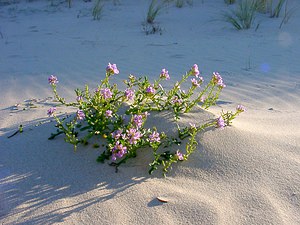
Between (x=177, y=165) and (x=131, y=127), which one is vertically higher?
(x=131, y=127)

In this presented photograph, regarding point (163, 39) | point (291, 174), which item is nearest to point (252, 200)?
point (291, 174)

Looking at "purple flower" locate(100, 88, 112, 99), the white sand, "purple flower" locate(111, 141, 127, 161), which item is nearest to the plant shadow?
the white sand

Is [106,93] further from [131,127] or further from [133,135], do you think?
[133,135]

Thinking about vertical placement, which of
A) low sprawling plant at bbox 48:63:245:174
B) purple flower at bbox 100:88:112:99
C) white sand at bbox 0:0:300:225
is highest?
purple flower at bbox 100:88:112:99

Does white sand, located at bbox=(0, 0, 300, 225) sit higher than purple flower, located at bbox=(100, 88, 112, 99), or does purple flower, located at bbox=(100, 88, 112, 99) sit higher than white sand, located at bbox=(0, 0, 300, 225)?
purple flower, located at bbox=(100, 88, 112, 99)

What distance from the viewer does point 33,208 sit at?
2.14 m

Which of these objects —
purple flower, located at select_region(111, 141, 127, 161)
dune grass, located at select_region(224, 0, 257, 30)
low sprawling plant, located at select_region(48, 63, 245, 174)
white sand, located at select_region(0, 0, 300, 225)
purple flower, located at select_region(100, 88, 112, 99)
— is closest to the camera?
white sand, located at select_region(0, 0, 300, 225)

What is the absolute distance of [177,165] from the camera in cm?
247

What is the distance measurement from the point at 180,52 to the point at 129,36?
Answer: 1.31m

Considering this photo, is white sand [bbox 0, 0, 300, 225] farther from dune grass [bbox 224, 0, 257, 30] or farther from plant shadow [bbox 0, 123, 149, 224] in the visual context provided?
dune grass [bbox 224, 0, 257, 30]

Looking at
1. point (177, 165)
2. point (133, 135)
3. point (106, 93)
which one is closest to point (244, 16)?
point (106, 93)

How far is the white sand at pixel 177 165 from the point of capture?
2.12 meters

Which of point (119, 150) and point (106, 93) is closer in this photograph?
point (119, 150)

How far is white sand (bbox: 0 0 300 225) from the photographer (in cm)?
212
